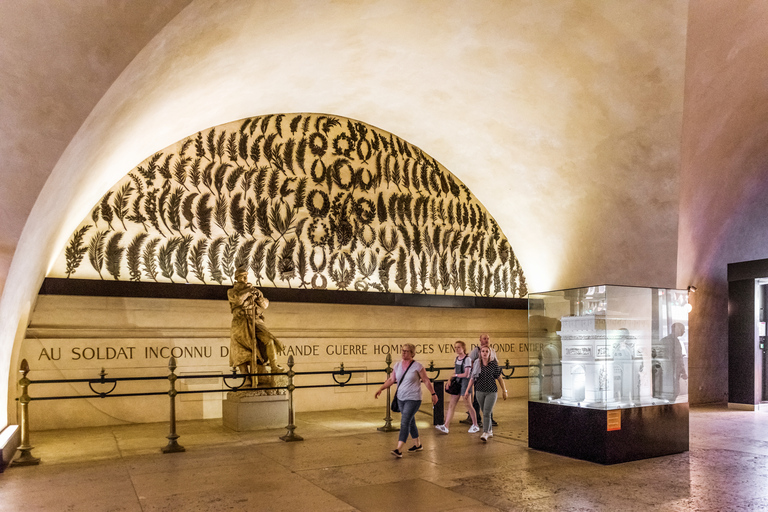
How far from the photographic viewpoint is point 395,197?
14.7 m

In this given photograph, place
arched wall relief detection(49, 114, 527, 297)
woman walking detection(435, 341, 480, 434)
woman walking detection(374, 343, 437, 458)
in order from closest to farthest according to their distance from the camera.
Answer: woman walking detection(374, 343, 437, 458) < woman walking detection(435, 341, 480, 434) < arched wall relief detection(49, 114, 527, 297)

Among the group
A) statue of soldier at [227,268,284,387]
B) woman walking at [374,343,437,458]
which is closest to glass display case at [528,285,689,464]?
woman walking at [374,343,437,458]

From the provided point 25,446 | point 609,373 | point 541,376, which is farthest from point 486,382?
point 25,446

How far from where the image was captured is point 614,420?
306 inches

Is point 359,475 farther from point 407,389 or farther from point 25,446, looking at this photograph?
point 25,446

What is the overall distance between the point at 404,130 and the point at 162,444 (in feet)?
27.5

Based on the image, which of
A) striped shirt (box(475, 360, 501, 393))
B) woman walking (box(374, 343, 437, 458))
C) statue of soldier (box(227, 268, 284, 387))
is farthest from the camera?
statue of soldier (box(227, 268, 284, 387))

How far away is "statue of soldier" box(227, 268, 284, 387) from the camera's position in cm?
1038

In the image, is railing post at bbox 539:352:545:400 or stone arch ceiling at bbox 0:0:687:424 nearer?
stone arch ceiling at bbox 0:0:687:424

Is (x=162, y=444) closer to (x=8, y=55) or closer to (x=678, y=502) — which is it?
(x=8, y=55)

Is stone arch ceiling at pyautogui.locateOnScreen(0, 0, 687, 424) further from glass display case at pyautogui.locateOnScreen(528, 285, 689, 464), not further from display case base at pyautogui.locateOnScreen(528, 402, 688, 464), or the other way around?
display case base at pyautogui.locateOnScreen(528, 402, 688, 464)

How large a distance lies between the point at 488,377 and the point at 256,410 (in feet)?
12.1

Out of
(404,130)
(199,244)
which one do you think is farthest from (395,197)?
(199,244)

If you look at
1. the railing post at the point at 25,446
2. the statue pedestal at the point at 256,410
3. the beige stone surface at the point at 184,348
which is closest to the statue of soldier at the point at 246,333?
the statue pedestal at the point at 256,410
